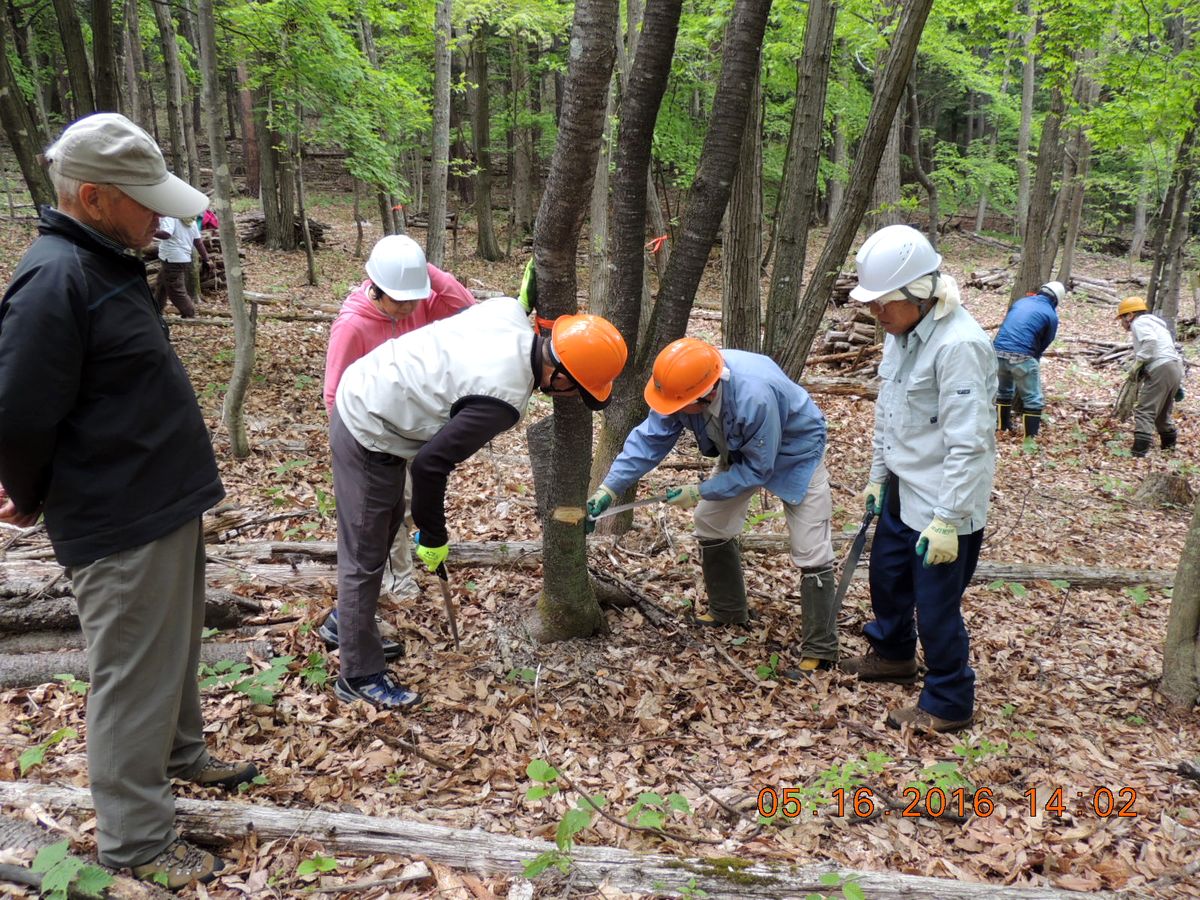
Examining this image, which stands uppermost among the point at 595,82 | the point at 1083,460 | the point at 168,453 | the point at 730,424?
the point at 595,82

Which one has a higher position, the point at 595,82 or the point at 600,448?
the point at 595,82

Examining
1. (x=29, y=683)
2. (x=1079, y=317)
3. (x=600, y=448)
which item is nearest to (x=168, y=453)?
(x=29, y=683)

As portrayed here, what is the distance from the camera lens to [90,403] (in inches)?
86.1

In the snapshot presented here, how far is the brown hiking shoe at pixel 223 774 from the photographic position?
9.40ft

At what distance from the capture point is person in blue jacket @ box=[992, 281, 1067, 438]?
29.7 feet

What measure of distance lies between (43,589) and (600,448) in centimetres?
323

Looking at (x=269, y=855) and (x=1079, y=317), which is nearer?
(x=269, y=855)

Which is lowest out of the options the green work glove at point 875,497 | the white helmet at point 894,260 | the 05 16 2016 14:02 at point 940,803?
the 05 16 2016 14:02 at point 940,803

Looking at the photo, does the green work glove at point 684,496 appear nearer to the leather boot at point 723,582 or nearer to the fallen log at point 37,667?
the leather boot at point 723,582

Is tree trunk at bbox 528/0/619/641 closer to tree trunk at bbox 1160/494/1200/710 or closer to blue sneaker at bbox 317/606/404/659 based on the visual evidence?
blue sneaker at bbox 317/606/404/659

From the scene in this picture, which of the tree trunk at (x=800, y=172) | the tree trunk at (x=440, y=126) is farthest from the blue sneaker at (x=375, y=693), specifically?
the tree trunk at (x=440, y=126)

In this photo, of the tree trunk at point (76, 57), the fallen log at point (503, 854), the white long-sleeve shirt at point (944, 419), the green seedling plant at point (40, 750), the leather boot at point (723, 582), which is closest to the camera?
the fallen log at point (503, 854)

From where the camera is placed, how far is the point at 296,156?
43.1ft

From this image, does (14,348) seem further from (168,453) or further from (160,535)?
(160,535)
